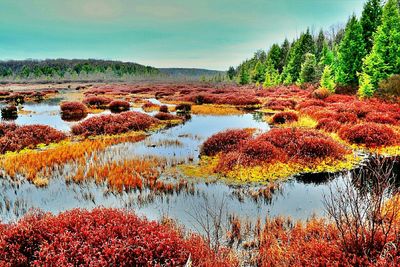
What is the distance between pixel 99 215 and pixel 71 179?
18.5 feet

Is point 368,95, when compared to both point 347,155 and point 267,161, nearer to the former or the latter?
point 347,155

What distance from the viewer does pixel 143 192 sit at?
1010 cm

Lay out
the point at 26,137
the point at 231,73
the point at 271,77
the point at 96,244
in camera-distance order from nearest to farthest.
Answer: the point at 96,244 < the point at 26,137 < the point at 271,77 < the point at 231,73

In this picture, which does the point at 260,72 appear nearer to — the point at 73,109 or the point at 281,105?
the point at 281,105

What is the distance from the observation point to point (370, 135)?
16031 mm

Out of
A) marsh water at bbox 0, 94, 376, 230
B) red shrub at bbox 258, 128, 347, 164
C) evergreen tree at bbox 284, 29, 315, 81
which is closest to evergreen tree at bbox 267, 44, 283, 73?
evergreen tree at bbox 284, 29, 315, 81

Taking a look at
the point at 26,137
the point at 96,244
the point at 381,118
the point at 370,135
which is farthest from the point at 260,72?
the point at 96,244

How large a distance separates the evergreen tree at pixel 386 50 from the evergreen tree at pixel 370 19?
8409 mm

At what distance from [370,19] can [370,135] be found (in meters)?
36.2

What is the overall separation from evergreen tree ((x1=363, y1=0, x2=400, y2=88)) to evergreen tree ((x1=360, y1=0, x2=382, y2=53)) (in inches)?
331

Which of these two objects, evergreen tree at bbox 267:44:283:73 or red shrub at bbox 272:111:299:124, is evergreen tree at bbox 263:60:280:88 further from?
red shrub at bbox 272:111:299:124

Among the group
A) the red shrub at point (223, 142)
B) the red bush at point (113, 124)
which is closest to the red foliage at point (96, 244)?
the red shrub at point (223, 142)

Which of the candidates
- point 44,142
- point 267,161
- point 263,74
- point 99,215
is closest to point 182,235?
point 99,215

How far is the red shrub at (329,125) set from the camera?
18803mm
